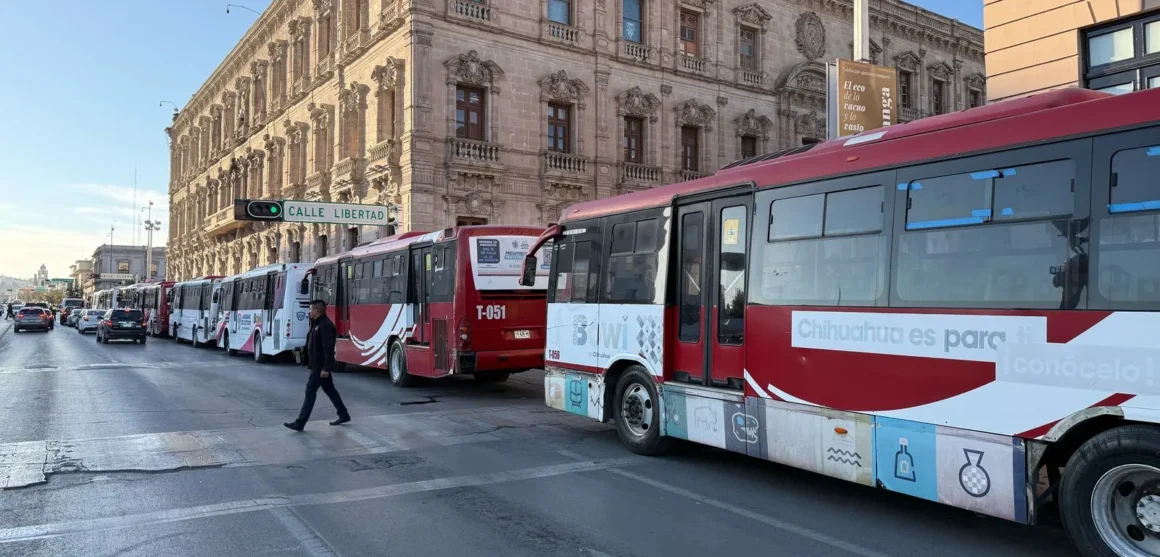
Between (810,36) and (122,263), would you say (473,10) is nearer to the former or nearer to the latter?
(810,36)

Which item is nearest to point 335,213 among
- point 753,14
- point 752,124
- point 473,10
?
point 473,10

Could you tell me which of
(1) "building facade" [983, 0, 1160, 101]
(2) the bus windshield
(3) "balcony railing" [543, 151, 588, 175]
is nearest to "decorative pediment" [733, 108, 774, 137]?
(3) "balcony railing" [543, 151, 588, 175]

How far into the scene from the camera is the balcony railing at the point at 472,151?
27.1 m

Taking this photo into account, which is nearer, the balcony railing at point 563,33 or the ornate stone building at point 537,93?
the ornate stone building at point 537,93

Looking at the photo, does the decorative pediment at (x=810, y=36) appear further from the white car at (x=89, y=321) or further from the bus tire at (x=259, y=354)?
the white car at (x=89, y=321)

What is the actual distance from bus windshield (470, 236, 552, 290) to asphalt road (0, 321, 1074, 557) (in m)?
2.97

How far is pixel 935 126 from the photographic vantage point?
609 cm

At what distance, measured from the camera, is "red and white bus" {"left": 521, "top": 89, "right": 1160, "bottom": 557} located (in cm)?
473

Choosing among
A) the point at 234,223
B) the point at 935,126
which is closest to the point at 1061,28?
the point at 935,126

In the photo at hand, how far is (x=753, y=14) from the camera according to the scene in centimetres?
3459

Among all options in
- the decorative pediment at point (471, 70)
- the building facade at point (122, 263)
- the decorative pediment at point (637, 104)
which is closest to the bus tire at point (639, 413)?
the decorative pediment at point (471, 70)

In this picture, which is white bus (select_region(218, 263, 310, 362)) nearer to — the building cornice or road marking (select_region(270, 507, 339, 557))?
road marking (select_region(270, 507, 339, 557))

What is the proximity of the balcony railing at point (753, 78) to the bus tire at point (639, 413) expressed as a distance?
2815cm

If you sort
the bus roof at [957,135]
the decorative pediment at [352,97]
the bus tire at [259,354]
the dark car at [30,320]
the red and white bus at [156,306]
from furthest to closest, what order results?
1. the dark car at [30,320]
2. the red and white bus at [156,306]
3. the decorative pediment at [352,97]
4. the bus tire at [259,354]
5. the bus roof at [957,135]
